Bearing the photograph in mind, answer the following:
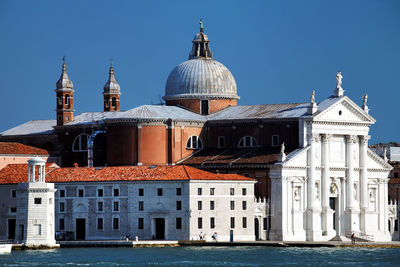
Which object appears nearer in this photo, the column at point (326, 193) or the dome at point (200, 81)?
the column at point (326, 193)

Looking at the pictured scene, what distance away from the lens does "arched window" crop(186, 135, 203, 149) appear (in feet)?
336

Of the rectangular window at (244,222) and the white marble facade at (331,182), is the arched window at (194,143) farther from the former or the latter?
the rectangular window at (244,222)

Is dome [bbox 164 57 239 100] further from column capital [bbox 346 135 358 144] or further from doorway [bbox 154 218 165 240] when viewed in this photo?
doorway [bbox 154 218 165 240]

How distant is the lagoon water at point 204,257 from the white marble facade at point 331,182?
600 cm

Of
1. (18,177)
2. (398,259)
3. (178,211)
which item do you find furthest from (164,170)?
(398,259)

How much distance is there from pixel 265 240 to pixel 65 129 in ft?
60.6

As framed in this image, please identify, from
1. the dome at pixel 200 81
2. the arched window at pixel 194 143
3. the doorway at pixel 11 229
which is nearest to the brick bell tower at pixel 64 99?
the dome at pixel 200 81

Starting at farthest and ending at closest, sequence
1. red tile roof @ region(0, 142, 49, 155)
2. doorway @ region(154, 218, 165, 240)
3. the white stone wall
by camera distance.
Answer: red tile roof @ region(0, 142, 49, 155) → doorway @ region(154, 218, 165, 240) → the white stone wall

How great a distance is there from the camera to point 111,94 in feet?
→ 364

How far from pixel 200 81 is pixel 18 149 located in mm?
12821

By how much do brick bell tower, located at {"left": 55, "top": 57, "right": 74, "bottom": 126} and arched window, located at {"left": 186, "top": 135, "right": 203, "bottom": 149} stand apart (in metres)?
9.78

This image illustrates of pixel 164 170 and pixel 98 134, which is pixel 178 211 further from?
pixel 98 134

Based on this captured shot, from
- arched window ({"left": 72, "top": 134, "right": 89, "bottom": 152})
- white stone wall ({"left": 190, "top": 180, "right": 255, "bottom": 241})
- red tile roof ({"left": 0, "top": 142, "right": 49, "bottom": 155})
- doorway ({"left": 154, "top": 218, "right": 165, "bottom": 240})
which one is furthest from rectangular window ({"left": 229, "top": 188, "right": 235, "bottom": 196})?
red tile roof ({"left": 0, "top": 142, "right": 49, "bottom": 155})

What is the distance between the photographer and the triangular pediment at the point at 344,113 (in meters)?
97.7
